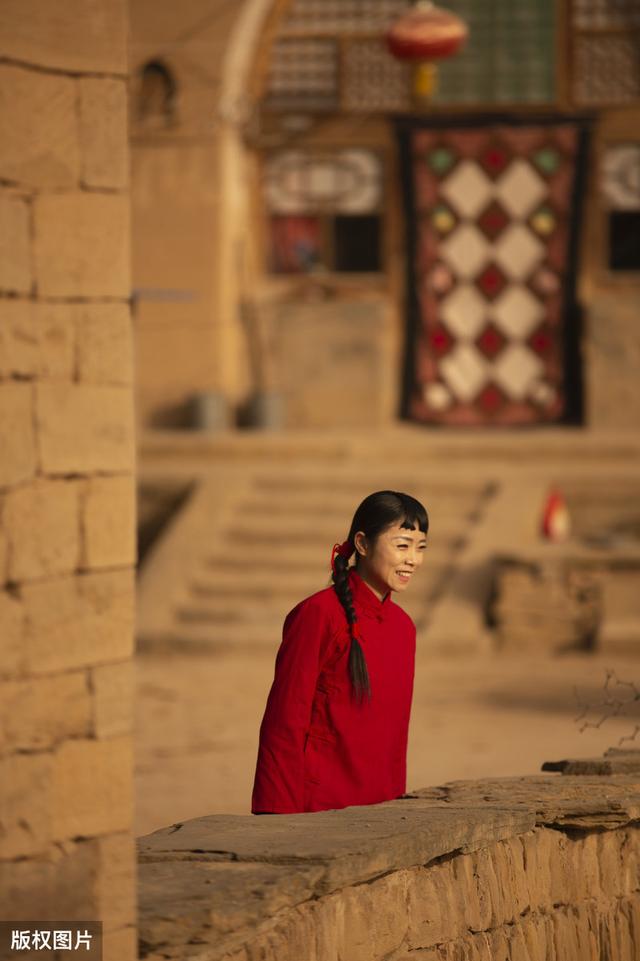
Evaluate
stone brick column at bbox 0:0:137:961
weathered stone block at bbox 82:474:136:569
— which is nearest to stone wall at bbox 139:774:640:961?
stone brick column at bbox 0:0:137:961

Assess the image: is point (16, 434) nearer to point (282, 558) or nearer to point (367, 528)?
point (367, 528)

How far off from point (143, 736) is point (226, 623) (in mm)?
2741

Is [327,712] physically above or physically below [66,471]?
below

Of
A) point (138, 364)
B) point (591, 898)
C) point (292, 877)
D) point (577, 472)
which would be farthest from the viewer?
point (138, 364)

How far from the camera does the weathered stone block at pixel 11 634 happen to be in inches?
136

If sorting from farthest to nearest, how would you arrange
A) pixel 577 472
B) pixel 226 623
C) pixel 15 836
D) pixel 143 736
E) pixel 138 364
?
1. pixel 138 364
2. pixel 577 472
3. pixel 226 623
4. pixel 143 736
5. pixel 15 836

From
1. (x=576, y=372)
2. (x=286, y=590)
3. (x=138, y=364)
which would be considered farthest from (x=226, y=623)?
(x=576, y=372)

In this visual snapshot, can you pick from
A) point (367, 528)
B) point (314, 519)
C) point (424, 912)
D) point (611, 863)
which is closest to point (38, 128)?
point (367, 528)

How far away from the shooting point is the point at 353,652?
15.8ft

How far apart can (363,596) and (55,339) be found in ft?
5.12

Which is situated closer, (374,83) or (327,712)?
(327,712)

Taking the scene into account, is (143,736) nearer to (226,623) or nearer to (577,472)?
(226,623)

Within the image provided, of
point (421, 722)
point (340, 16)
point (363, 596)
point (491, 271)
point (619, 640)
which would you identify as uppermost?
point (340, 16)

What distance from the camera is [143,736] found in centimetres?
995
